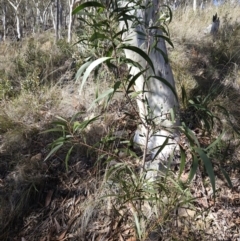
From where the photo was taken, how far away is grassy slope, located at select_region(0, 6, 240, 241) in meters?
1.49

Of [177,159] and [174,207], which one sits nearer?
[174,207]

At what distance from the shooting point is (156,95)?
1.63 metres

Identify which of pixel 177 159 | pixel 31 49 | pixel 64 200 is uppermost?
pixel 31 49

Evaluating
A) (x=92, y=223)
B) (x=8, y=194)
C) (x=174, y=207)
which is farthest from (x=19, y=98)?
(x=174, y=207)

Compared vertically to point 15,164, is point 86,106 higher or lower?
higher

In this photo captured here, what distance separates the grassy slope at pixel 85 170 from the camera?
149cm

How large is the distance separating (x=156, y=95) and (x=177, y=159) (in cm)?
50

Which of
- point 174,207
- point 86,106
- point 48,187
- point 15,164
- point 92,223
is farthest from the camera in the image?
point 86,106

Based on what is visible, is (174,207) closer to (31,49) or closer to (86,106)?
(86,106)

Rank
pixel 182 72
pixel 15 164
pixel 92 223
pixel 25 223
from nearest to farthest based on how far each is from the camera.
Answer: pixel 92 223 < pixel 25 223 < pixel 15 164 < pixel 182 72

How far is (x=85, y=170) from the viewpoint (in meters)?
1.86

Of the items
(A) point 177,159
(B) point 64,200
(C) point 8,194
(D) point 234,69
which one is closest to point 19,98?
(C) point 8,194

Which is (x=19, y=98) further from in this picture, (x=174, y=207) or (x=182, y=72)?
(x=174, y=207)

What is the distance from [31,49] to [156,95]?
9.79 ft
